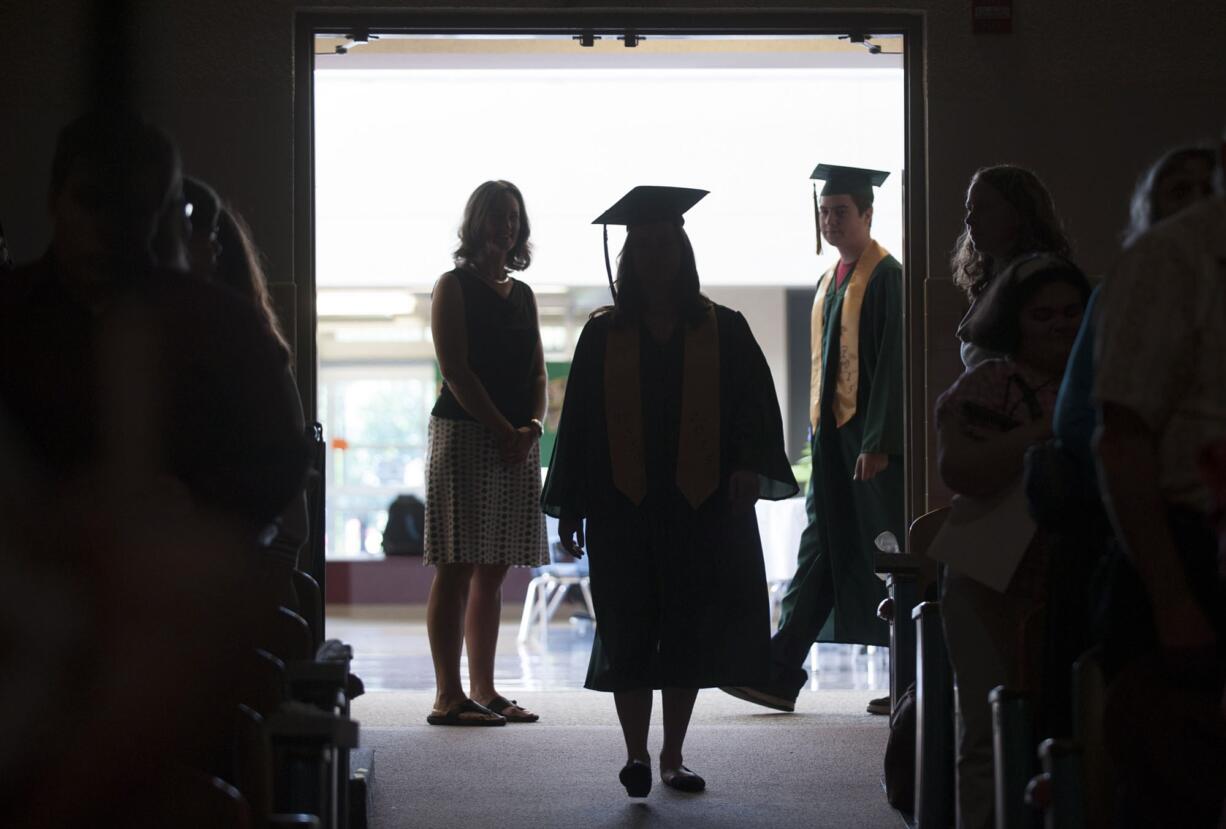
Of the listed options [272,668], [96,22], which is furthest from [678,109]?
[272,668]

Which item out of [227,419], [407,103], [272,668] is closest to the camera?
[227,419]

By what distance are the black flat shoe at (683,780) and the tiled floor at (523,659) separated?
2.58 m

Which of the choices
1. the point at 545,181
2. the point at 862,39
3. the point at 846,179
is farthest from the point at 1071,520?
the point at 545,181

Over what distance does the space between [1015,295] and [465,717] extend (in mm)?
2615

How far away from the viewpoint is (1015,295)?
8.46 feet

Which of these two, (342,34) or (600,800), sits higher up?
(342,34)

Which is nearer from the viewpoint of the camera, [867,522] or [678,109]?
[867,522]

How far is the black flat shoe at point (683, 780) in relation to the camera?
368 cm

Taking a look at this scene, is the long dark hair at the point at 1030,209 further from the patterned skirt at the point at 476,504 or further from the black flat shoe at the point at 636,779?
the patterned skirt at the point at 476,504

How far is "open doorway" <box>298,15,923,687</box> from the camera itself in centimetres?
716

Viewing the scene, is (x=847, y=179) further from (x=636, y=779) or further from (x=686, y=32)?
(x=636, y=779)

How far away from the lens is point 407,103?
10.6m

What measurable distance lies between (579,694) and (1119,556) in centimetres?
420

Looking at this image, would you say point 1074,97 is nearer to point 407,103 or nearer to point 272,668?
point 272,668
